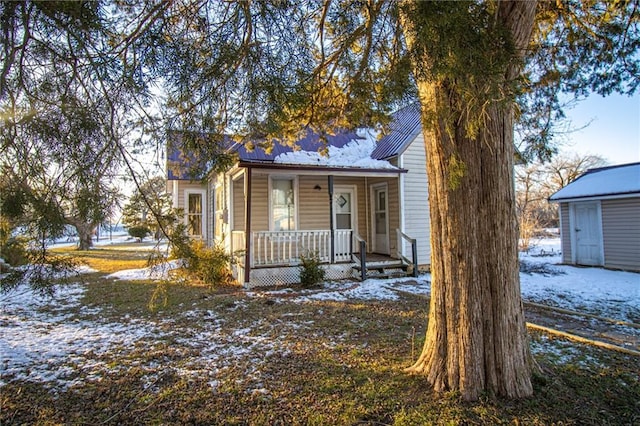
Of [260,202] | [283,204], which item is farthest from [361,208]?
[260,202]

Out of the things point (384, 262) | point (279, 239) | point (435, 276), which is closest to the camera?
point (435, 276)

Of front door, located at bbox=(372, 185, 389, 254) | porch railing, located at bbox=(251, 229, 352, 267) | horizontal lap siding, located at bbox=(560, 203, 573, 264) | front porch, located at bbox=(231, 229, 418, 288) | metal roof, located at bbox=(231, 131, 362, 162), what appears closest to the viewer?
front porch, located at bbox=(231, 229, 418, 288)

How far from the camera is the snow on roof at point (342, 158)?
9305 millimetres

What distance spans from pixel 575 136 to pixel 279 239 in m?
6.49

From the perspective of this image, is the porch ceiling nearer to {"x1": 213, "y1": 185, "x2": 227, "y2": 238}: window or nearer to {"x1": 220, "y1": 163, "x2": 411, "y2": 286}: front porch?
{"x1": 220, "y1": 163, "x2": 411, "y2": 286}: front porch

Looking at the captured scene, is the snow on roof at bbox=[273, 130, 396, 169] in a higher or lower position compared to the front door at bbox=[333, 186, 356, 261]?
higher

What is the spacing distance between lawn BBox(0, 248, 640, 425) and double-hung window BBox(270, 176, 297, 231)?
13.3 feet

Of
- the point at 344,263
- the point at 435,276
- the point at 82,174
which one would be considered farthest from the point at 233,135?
the point at 344,263

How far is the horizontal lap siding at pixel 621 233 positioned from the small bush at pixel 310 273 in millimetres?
9027

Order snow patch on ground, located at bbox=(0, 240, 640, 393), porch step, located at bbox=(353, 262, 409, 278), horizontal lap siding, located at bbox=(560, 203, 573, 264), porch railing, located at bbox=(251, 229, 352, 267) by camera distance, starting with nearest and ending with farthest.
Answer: snow patch on ground, located at bbox=(0, 240, 640, 393) < porch railing, located at bbox=(251, 229, 352, 267) < porch step, located at bbox=(353, 262, 409, 278) < horizontal lap siding, located at bbox=(560, 203, 573, 264)

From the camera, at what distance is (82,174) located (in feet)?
8.75

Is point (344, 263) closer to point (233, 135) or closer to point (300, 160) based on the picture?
point (300, 160)

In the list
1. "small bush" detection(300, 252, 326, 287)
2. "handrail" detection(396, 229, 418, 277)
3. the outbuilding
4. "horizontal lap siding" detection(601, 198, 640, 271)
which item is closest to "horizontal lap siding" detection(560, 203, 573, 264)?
the outbuilding

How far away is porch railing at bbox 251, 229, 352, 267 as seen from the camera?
8.75 m
